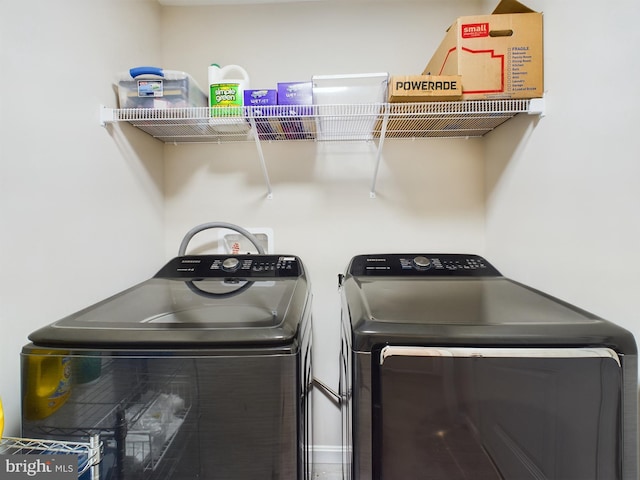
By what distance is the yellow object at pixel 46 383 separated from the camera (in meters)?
0.69

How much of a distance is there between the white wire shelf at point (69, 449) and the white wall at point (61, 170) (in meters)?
0.18

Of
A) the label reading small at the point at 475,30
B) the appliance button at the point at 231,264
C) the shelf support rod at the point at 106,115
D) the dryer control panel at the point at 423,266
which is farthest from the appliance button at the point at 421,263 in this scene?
the shelf support rod at the point at 106,115

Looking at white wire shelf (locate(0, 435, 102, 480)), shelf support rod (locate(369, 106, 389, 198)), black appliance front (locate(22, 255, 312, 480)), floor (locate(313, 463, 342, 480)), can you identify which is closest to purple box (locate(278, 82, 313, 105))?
shelf support rod (locate(369, 106, 389, 198))

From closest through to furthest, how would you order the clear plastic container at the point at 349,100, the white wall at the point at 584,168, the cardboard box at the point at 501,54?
the white wall at the point at 584,168
the cardboard box at the point at 501,54
the clear plastic container at the point at 349,100

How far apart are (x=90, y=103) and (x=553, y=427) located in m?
1.58

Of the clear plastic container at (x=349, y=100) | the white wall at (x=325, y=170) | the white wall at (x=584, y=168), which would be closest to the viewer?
the white wall at (x=584, y=168)

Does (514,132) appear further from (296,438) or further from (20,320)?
(20,320)

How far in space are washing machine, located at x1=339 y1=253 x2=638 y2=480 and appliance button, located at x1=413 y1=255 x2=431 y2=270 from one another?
1.90 ft

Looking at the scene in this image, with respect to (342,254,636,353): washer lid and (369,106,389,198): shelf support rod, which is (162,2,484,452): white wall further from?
(342,254,636,353): washer lid

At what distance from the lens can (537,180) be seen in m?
1.16

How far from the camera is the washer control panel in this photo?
128 centimetres

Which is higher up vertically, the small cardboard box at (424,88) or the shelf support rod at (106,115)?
the small cardboard box at (424,88)

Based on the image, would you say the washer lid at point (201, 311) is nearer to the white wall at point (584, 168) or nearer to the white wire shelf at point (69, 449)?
the white wire shelf at point (69, 449)

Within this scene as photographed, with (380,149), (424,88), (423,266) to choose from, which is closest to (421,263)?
(423,266)
